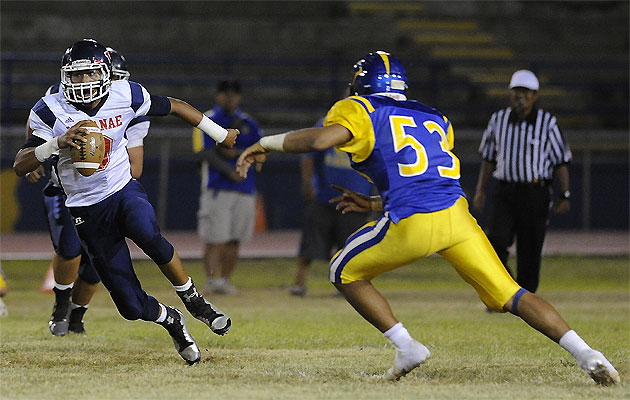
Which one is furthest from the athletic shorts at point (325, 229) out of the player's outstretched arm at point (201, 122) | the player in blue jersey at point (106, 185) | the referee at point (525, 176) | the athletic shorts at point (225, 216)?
the player in blue jersey at point (106, 185)

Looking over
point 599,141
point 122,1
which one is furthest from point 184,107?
point 122,1

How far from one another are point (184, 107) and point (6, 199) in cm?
930

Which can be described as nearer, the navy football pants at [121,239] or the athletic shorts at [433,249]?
the athletic shorts at [433,249]

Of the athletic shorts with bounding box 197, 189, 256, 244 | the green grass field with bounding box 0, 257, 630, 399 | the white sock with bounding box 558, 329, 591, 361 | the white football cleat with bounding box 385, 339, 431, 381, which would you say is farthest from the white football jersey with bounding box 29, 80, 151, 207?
the athletic shorts with bounding box 197, 189, 256, 244

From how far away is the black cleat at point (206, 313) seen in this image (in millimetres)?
6211

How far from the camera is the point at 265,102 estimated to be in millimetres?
17953

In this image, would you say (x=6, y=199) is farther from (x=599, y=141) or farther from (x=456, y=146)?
(x=599, y=141)

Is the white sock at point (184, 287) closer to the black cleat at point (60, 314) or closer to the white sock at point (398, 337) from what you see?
the white sock at point (398, 337)

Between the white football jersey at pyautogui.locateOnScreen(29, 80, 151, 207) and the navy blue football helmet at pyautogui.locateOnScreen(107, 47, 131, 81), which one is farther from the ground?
the navy blue football helmet at pyautogui.locateOnScreen(107, 47, 131, 81)

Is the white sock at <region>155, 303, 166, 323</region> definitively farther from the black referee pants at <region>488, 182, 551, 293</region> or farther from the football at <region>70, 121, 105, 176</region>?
the black referee pants at <region>488, 182, 551, 293</region>

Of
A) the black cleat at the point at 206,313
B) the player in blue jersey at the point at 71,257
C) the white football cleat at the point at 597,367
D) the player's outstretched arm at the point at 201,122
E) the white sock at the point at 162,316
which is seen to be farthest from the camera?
the player in blue jersey at the point at 71,257

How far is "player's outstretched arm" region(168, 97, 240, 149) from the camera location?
634 centimetres

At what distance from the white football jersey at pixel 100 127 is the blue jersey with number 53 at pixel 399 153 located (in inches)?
51.3

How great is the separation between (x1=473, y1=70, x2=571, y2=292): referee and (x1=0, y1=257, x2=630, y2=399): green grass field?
58 centimetres
